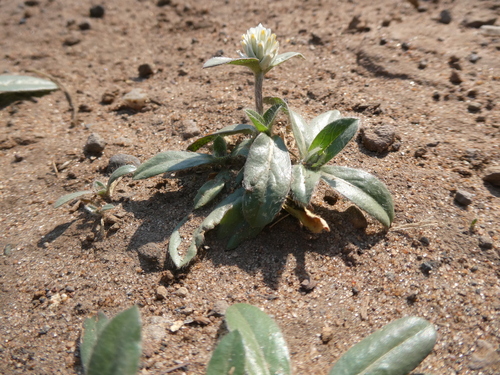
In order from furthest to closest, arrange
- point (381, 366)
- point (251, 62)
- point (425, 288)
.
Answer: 1. point (251, 62)
2. point (425, 288)
3. point (381, 366)

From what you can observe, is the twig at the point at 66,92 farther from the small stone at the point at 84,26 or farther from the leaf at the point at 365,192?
the leaf at the point at 365,192

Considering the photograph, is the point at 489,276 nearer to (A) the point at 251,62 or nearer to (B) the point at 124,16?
(A) the point at 251,62

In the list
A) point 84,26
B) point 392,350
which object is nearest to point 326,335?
point 392,350

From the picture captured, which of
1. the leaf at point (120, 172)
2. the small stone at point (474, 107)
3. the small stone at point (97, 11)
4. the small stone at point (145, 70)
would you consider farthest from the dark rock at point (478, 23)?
the small stone at point (97, 11)

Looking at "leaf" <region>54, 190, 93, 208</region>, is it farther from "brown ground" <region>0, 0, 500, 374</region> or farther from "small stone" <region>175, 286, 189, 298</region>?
"small stone" <region>175, 286, 189, 298</region>

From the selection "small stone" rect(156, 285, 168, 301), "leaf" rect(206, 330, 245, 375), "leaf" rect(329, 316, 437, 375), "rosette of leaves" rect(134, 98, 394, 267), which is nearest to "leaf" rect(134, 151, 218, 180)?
"rosette of leaves" rect(134, 98, 394, 267)

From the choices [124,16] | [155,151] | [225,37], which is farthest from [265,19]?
[155,151]
